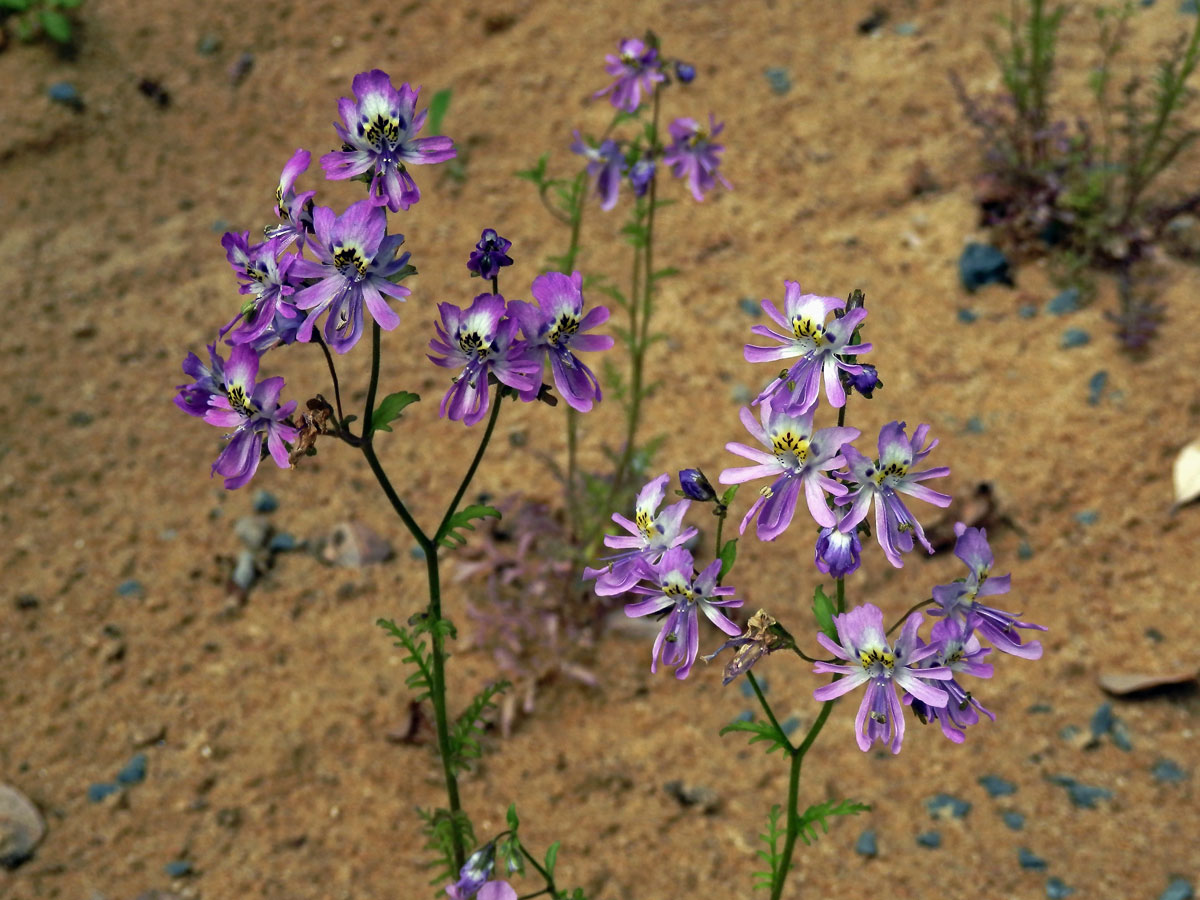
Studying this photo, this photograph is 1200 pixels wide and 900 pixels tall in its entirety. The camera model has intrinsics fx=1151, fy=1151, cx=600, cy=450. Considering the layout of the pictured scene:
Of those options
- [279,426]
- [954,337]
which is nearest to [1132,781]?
[954,337]

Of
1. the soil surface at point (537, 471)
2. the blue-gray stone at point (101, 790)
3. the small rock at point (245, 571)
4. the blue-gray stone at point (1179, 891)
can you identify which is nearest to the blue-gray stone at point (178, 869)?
the soil surface at point (537, 471)

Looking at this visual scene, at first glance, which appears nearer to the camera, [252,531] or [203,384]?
[203,384]

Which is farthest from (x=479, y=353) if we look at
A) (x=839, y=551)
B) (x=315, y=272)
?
(x=839, y=551)

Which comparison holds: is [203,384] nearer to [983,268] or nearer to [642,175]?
[642,175]

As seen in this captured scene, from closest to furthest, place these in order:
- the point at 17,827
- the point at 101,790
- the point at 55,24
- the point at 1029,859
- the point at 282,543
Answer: the point at 1029,859 → the point at 17,827 → the point at 101,790 → the point at 282,543 → the point at 55,24

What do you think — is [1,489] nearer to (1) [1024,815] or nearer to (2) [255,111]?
(2) [255,111]
